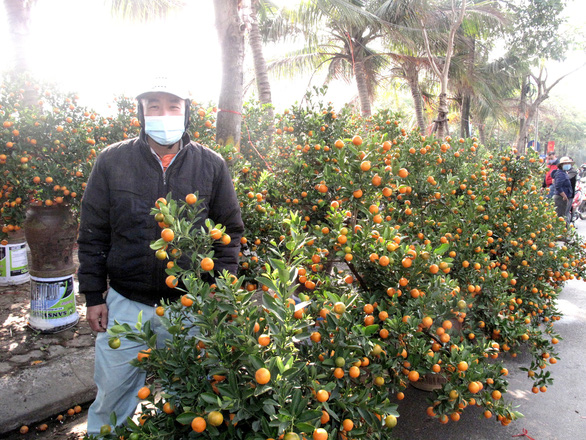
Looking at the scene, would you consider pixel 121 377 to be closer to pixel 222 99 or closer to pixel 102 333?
pixel 102 333

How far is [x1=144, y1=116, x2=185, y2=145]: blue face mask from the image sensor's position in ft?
7.14

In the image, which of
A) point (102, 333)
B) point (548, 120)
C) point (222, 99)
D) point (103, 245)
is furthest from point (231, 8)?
point (548, 120)

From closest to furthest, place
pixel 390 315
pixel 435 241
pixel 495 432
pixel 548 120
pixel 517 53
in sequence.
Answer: pixel 390 315 → pixel 435 241 → pixel 495 432 → pixel 517 53 → pixel 548 120

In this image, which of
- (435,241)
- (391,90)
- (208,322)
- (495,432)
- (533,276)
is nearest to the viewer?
(208,322)

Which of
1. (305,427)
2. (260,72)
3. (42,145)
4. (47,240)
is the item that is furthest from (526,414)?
(260,72)

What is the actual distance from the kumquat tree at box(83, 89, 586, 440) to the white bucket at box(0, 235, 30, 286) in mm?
3025

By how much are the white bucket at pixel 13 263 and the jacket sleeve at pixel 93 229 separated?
3.64 meters

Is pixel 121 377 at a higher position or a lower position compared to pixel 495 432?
higher

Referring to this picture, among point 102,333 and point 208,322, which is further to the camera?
point 102,333

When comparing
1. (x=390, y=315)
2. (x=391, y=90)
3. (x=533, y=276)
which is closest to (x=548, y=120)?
(x=391, y=90)

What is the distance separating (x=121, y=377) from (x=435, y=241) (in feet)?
6.88

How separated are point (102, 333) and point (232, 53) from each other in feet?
9.34

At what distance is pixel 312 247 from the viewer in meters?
2.22

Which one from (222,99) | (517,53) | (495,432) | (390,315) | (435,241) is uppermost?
(517,53)
